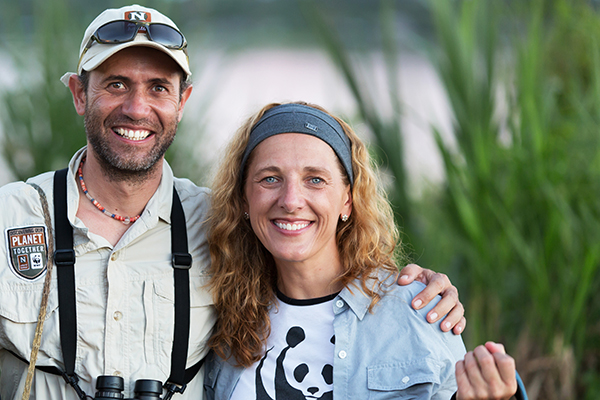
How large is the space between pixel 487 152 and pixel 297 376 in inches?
68.0

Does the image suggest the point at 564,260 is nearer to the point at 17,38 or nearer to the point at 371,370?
the point at 371,370

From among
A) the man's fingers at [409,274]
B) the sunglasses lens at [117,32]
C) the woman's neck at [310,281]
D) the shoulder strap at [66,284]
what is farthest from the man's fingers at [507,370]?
the sunglasses lens at [117,32]

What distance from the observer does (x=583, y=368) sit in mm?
3455

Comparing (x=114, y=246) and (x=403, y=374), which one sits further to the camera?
(x=114, y=246)

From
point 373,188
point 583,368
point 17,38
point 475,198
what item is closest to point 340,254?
point 373,188

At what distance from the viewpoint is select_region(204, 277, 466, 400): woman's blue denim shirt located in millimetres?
1940

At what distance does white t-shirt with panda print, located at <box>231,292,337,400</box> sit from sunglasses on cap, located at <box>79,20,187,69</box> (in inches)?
41.7

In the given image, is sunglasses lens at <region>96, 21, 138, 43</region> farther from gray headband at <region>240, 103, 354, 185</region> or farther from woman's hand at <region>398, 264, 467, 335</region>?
woman's hand at <region>398, 264, 467, 335</region>

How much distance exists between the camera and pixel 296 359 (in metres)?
2.10

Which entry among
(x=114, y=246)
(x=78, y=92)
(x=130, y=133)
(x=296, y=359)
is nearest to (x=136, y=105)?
(x=130, y=133)

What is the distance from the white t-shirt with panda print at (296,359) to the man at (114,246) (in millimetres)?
259

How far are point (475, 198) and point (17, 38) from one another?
3.10 metres

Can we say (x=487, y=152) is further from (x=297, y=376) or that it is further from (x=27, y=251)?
(x=27, y=251)

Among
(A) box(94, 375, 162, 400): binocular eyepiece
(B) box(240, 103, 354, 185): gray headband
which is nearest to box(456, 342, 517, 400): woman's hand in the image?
(B) box(240, 103, 354, 185): gray headband
